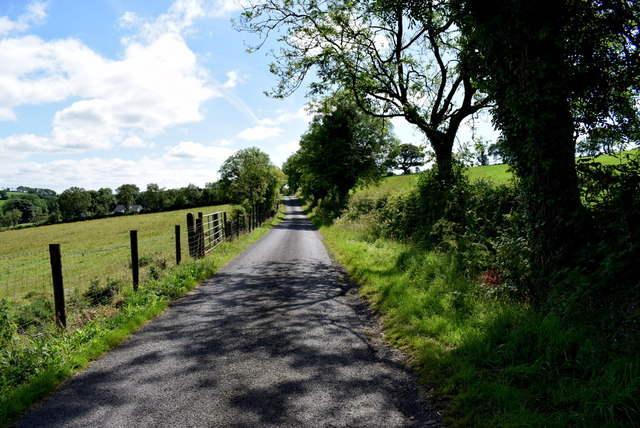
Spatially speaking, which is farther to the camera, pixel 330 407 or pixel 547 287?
pixel 547 287

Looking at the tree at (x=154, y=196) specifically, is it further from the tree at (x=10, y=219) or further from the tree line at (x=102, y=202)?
the tree at (x=10, y=219)

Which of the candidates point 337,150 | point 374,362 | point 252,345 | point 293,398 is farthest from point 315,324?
point 337,150

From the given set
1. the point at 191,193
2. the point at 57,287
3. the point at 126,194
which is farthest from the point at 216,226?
the point at 126,194

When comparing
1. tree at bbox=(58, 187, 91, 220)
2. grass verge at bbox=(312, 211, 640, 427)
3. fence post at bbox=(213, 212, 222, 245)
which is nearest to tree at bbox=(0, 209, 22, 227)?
tree at bbox=(58, 187, 91, 220)

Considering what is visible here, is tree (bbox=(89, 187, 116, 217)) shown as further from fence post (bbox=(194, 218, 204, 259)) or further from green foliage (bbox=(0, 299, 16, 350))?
green foliage (bbox=(0, 299, 16, 350))

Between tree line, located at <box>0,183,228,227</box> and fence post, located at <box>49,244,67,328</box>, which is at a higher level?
tree line, located at <box>0,183,228,227</box>

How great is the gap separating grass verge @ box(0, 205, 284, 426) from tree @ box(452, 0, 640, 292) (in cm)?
662

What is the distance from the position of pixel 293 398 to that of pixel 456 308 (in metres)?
3.28

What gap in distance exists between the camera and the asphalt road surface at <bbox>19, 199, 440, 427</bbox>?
344 centimetres

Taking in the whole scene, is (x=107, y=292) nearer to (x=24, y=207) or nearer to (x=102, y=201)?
(x=102, y=201)

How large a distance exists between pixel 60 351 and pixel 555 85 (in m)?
7.96

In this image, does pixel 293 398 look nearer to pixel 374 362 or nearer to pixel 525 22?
pixel 374 362

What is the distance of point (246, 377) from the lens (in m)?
4.22

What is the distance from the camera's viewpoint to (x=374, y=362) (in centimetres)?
464
